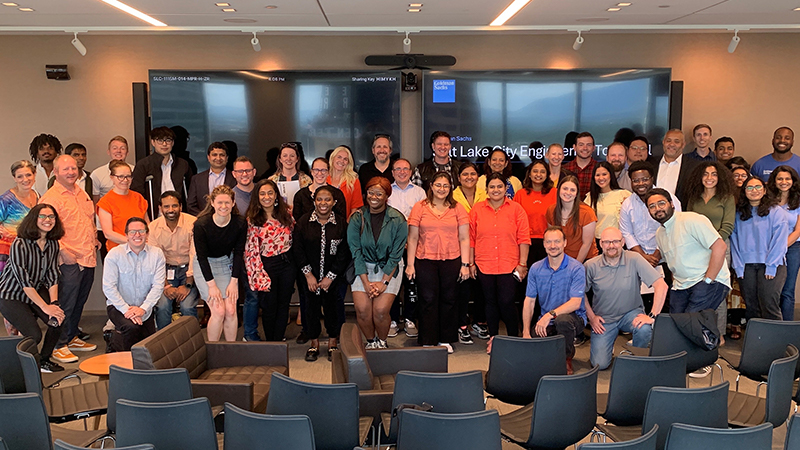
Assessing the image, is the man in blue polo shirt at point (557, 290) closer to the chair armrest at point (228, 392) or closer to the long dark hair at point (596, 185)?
the long dark hair at point (596, 185)

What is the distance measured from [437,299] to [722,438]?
347 centimetres

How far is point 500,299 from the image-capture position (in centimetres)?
584

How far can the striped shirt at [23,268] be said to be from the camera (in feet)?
16.7

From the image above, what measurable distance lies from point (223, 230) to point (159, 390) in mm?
2165

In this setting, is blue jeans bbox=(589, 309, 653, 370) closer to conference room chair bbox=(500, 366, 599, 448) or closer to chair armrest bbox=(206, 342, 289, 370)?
conference room chair bbox=(500, 366, 599, 448)

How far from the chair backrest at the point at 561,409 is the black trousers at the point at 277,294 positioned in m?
3.02

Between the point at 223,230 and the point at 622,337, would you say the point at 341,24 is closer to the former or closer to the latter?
the point at 223,230

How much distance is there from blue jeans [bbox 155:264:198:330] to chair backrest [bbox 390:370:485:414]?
9.68 feet

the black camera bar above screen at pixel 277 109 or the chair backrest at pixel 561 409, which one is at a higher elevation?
the black camera bar above screen at pixel 277 109

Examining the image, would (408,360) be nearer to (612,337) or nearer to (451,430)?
(451,430)

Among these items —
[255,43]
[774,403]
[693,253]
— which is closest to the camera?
[774,403]

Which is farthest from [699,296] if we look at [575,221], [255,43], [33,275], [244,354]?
[33,275]

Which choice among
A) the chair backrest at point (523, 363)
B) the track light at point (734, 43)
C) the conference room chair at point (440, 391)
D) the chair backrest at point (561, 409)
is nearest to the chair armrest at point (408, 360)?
the chair backrest at point (523, 363)

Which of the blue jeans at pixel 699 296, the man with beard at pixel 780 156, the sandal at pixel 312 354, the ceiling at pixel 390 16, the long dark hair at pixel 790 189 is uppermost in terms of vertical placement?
the ceiling at pixel 390 16
